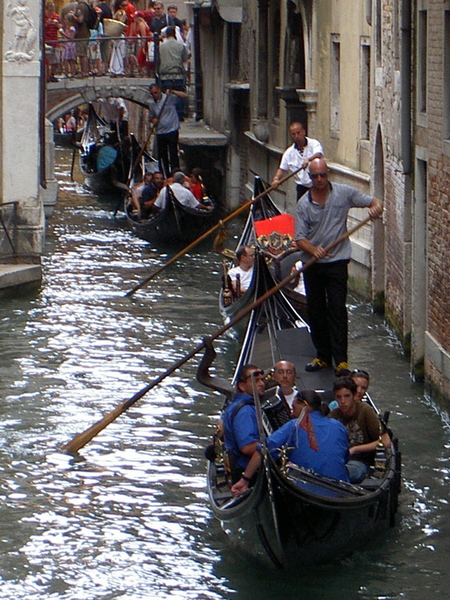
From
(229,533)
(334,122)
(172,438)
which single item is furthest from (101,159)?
(229,533)

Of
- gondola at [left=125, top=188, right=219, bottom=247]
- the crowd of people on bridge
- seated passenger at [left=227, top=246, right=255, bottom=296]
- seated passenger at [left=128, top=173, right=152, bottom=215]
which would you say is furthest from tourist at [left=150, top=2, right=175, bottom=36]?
seated passenger at [left=227, top=246, right=255, bottom=296]

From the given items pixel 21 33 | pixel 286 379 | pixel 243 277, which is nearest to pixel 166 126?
pixel 21 33

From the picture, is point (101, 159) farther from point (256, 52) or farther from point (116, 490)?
point (116, 490)

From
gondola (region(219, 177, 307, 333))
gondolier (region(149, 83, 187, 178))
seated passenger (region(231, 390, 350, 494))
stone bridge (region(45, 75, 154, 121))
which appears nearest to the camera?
seated passenger (region(231, 390, 350, 494))

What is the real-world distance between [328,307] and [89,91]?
Answer: 435 inches

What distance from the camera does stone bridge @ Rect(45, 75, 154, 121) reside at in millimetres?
16672

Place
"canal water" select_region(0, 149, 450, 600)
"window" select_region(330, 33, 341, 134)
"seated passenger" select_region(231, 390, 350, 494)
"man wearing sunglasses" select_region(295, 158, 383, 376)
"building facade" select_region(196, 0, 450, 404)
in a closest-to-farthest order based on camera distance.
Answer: "seated passenger" select_region(231, 390, 350, 494)
"canal water" select_region(0, 149, 450, 600)
"man wearing sunglasses" select_region(295, 158, 383, 376)
"building facade" select_region(196, 0, 450, 404)
"window" select_region(330, 33, 341, 134)

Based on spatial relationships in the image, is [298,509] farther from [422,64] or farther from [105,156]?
[105,156]

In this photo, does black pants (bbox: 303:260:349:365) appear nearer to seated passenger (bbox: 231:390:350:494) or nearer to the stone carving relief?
seated passenger (bbox: 231:390:350:494)

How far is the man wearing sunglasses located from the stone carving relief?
429cm

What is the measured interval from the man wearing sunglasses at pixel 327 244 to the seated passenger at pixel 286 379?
0.45 m

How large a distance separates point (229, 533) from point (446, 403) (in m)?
1.96

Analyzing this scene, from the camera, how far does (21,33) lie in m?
9.93

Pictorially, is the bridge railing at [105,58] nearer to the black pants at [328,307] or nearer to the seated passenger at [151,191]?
the seated passenger at [151,191]
